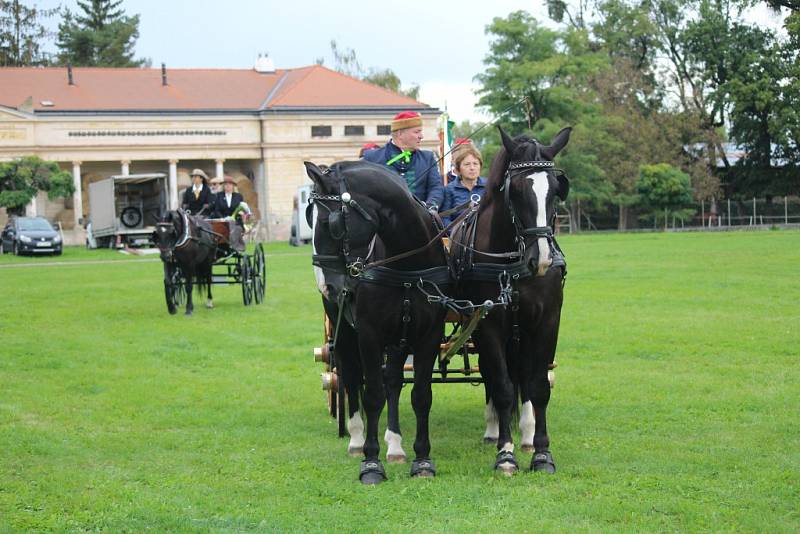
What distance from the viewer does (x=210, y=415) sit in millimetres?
9883

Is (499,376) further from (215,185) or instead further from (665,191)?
(665,191)

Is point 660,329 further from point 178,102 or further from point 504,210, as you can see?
point 178,102

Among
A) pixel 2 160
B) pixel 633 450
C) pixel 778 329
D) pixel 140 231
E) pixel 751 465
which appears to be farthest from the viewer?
pixel 2 160

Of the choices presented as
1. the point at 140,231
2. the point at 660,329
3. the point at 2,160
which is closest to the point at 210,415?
the point at 660,329

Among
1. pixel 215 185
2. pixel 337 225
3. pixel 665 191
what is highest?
pixel 665 191

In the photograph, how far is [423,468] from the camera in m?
7.32

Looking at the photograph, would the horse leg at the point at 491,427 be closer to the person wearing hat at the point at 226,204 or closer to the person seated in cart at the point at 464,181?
the person seated in cart at the point at 464,181

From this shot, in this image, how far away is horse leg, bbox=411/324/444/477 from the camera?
7.36m

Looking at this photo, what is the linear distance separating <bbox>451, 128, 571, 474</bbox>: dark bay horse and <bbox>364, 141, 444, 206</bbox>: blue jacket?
37.8 inches

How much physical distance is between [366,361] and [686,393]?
13.9 feet

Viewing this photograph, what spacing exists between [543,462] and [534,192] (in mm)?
1874

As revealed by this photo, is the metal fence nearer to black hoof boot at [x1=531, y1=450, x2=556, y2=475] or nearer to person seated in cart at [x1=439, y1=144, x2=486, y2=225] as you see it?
person seated in cart at [x1=439, y1=144, x2=486, y2=225]

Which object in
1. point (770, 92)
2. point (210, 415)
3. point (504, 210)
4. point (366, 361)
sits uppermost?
point (770, 92)

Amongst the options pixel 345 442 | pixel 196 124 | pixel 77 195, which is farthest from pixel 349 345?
pixel 196 124
